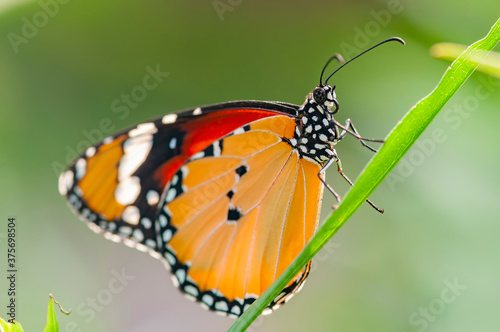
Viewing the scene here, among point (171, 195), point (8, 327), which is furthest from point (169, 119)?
point (8, 327)

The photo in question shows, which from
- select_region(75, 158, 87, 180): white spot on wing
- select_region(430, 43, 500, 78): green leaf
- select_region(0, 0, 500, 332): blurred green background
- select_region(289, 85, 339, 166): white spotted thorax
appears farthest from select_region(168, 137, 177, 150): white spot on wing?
select_region(430, 43, 500, 78): green leaf

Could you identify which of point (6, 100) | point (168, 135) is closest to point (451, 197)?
point (168, 135)

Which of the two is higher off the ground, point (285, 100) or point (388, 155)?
point (388, 155)

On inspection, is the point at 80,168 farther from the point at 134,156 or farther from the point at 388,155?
the point at 388,155

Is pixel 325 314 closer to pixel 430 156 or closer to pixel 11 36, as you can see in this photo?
pixel 430 156

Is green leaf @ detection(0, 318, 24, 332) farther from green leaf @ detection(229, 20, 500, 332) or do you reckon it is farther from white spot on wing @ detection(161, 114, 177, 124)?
white spot on wing @ detection(161, 114, 177, 124)

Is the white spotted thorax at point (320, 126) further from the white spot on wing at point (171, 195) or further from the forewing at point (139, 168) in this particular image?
the white spot on wing at point (171, 195)
